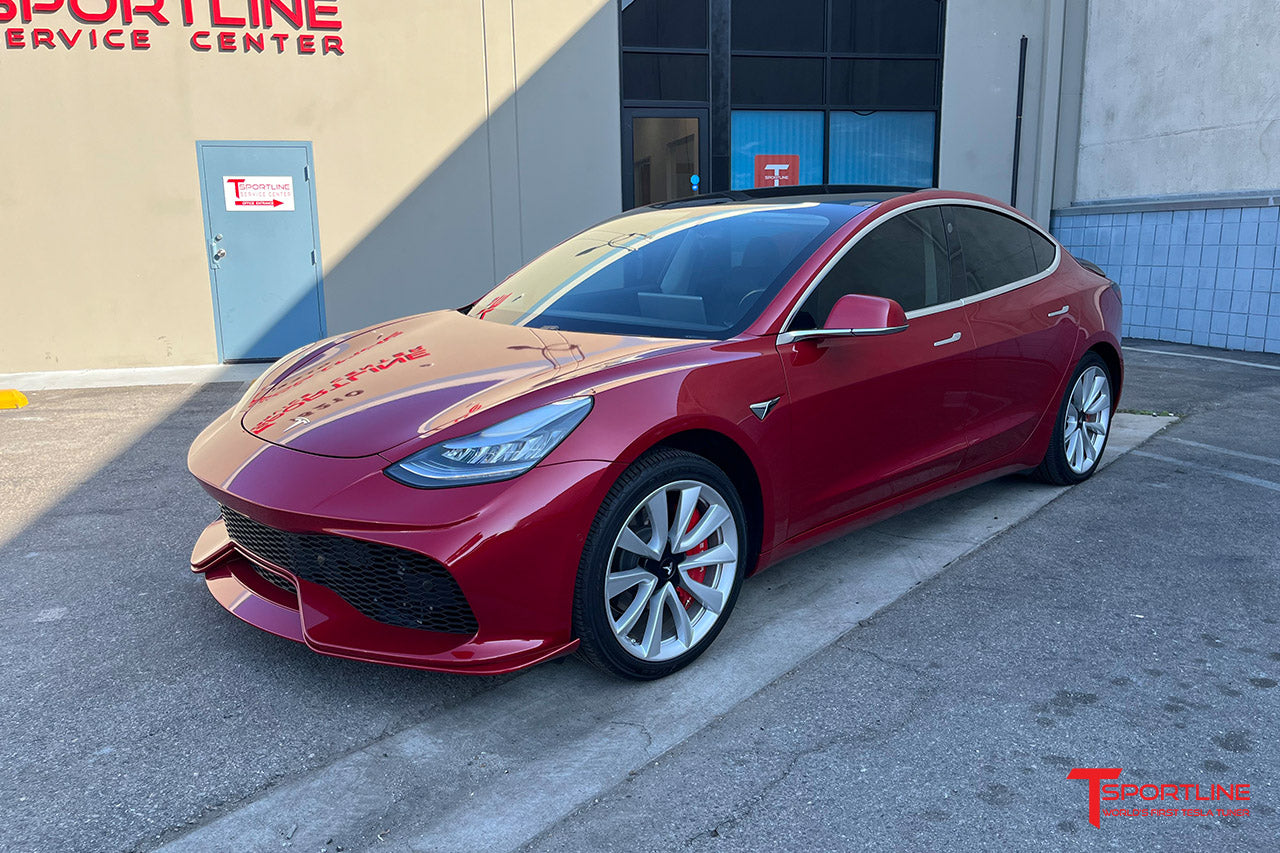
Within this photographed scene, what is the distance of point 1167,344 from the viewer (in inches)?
425

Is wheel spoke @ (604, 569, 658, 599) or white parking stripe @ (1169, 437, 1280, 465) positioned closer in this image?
wheel spoke @ (604, 569, 658, 599)

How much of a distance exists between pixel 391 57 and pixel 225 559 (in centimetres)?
811

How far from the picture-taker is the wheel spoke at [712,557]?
3.04m

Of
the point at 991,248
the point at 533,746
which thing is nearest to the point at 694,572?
the point at 533,746

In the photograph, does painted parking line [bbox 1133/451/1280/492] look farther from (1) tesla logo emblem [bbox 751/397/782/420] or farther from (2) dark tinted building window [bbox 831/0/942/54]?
(2) dark tinted building window [bbox 831/0/942/54]

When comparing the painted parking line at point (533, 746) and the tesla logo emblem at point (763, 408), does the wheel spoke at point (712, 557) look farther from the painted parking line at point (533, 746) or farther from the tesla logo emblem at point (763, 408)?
the tesla logo emblem at point (763, 408)

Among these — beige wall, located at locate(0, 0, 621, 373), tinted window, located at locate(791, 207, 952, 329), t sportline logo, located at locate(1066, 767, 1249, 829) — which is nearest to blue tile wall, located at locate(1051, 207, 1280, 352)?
beige wall, located at locate(0, 0, 621, 373)

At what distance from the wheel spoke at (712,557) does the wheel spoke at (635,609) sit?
13 centimetres

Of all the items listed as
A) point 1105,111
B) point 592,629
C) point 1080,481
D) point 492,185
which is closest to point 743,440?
point 592,629

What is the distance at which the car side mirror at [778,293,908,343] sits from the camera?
3312mm

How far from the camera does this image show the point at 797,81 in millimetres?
11617

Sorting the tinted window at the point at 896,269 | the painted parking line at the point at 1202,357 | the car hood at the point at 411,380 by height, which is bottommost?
the painted parking line at the point at 1202,357

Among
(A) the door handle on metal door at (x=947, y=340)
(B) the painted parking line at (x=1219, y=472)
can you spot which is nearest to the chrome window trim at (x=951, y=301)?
(A) the door handle on metal door at (x=947, y=340)

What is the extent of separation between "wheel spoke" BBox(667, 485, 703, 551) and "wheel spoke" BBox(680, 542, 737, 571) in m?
0.08
